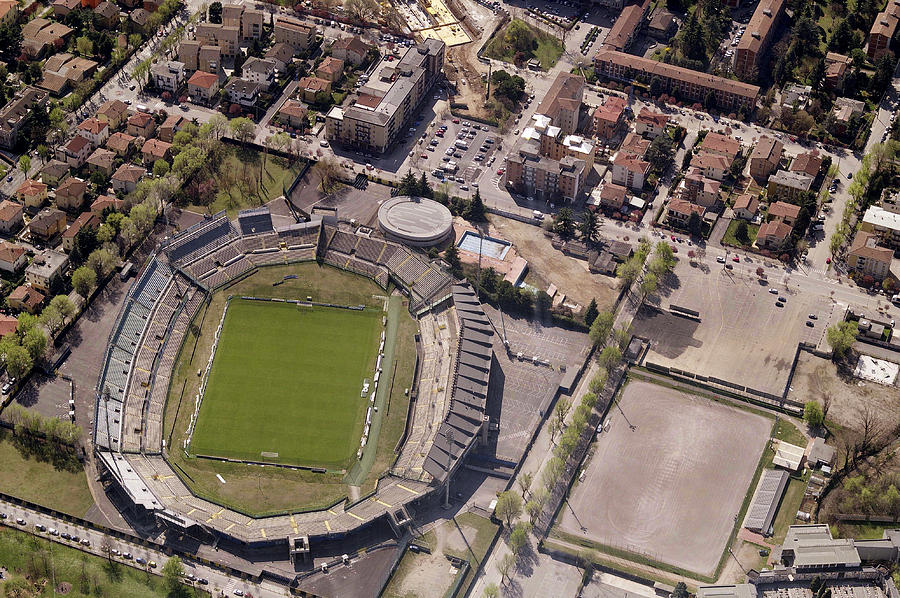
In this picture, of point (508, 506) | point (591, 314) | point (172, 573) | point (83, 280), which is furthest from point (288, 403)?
point (591, 314)

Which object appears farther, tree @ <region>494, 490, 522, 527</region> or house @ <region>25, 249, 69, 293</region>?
house @ <region>25, 249, 69, 293</region>

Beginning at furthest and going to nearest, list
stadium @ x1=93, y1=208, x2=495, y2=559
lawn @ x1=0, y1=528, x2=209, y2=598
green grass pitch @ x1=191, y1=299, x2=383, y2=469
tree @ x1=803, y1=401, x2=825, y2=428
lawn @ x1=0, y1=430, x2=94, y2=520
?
tree @ x1=803, y1=401, x2=825, y2=428, green grass pitch @ x1=191, y1=299, x2=383, y2=469, lawn @ x1=0, y1=430, x2=94, y2=520, stadium @ x1=93, y1=208, x2=495, y2=559, lawn @ x1=0, y1=528, x2=209, y2=598

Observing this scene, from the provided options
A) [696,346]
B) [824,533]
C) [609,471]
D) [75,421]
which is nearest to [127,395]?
[75,421]

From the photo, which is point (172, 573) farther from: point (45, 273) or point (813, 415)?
point (813, 415)

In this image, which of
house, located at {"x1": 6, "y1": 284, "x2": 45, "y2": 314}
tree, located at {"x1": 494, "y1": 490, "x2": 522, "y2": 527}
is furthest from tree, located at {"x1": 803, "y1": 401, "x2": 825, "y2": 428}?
house, located at {"x1": 6, "y1": 284, "x2": 45, "y2": 314}

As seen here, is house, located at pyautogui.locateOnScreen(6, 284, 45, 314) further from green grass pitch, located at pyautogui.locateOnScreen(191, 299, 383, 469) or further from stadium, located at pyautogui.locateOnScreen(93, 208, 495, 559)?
green grass pitch, located at pyautogui.locateOnScreen(191, 299, 383, 469)

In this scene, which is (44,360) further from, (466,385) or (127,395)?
(466,385)
